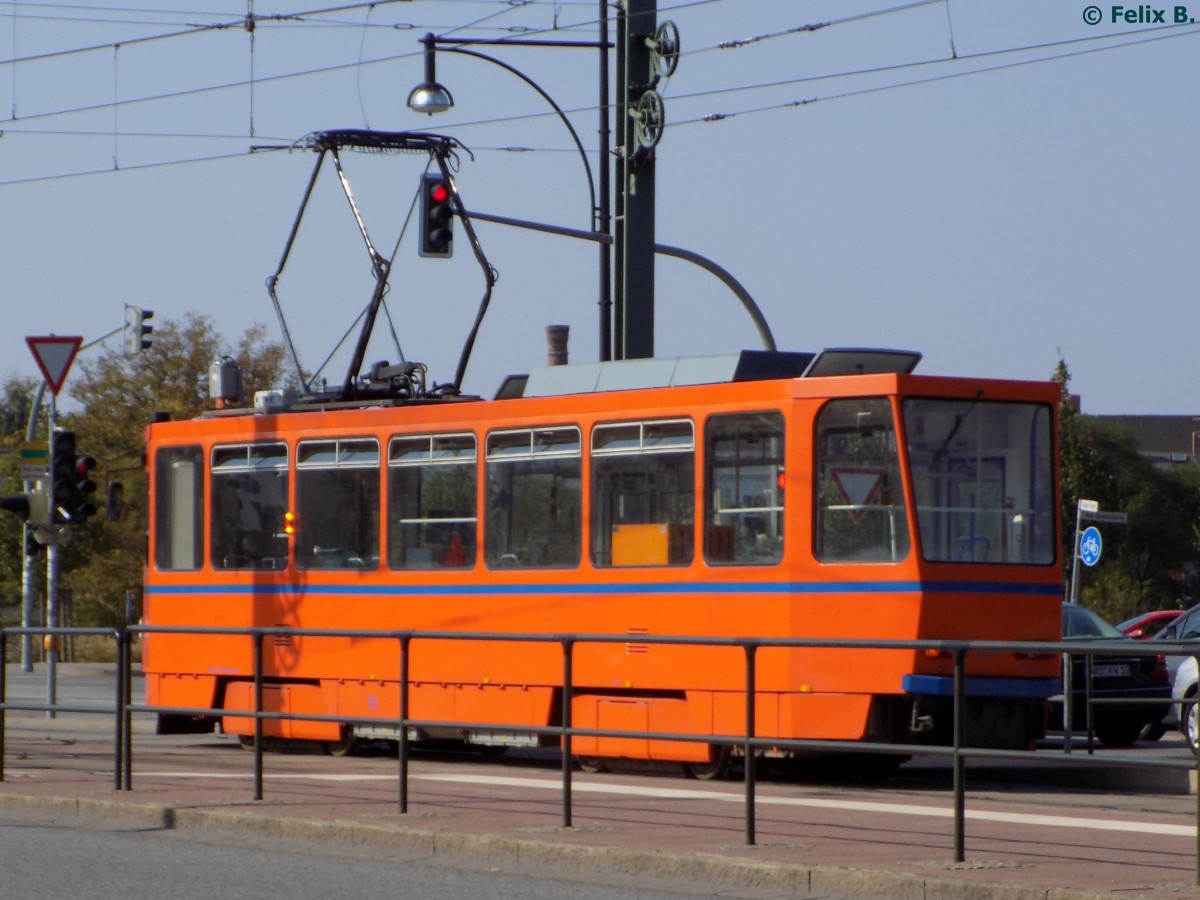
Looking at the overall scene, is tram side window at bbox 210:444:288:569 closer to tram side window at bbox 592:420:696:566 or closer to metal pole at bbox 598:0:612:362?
tram side window at bbox 592:420:696:566

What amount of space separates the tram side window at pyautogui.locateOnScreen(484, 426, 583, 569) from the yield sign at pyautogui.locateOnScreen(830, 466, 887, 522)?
231 centimetres

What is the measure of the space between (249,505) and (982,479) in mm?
7120

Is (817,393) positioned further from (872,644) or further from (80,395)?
(80,395)

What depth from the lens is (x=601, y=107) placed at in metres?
23.0

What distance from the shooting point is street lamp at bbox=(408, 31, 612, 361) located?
2192cm

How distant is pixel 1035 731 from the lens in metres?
14.4

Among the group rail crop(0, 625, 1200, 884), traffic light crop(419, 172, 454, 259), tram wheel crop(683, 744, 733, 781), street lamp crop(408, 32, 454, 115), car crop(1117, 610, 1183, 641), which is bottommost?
tram wheel crop(683, 744, 733, 781)

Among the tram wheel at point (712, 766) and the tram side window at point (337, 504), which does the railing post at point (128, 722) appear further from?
the tram side window at point (337, 504)

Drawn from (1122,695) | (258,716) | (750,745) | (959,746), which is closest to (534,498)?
(258,716)

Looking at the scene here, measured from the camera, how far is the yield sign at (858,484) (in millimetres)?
14406

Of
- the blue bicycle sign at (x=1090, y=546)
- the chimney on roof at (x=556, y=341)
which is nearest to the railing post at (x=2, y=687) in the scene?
the blue bicycle sign at (x=1090, y=546)

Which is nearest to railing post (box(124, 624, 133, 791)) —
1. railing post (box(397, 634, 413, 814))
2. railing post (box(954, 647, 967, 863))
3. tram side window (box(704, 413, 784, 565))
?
railing post (box(397, 634, 413, 814))

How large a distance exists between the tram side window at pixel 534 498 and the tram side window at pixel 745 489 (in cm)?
132

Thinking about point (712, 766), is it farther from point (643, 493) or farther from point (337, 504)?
point (337, 504)
